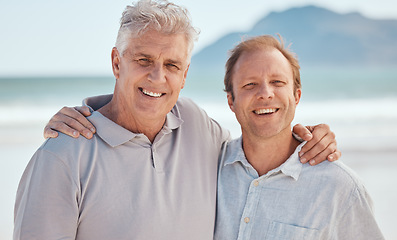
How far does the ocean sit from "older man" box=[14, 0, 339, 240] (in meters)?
2.26

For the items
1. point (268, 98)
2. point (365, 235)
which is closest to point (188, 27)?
point (268, 98)

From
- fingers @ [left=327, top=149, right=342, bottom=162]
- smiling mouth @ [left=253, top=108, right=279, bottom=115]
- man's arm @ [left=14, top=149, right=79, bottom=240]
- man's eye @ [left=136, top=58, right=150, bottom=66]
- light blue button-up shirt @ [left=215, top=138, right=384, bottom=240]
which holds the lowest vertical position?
man's arm @ [left=14, top=149, right=79, bottom=240]

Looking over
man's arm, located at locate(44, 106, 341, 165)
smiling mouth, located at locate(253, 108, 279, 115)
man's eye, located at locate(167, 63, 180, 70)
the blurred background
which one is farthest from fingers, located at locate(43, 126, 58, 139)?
the blurred background

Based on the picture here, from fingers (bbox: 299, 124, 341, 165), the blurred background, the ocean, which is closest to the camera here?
fingers (bbox: 299, 124, 341, 165)

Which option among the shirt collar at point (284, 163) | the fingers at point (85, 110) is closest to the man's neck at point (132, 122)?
the fingers at point (85, 110)

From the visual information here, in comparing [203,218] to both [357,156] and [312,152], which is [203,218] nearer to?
[312,152]

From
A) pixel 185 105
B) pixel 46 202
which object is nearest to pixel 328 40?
pixel 185 105

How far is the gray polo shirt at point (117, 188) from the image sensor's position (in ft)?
5.64

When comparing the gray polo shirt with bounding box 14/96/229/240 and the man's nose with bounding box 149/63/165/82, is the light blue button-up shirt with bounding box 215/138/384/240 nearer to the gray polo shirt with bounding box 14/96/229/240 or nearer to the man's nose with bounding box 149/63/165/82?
the gray polo shirt with bounding box 14/96/229/240

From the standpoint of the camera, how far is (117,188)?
187cm

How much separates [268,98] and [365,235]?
73 cm

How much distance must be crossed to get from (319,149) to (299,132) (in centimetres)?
15

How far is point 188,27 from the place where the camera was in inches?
80.2

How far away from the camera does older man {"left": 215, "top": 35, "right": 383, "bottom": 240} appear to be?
1929 millimetres
